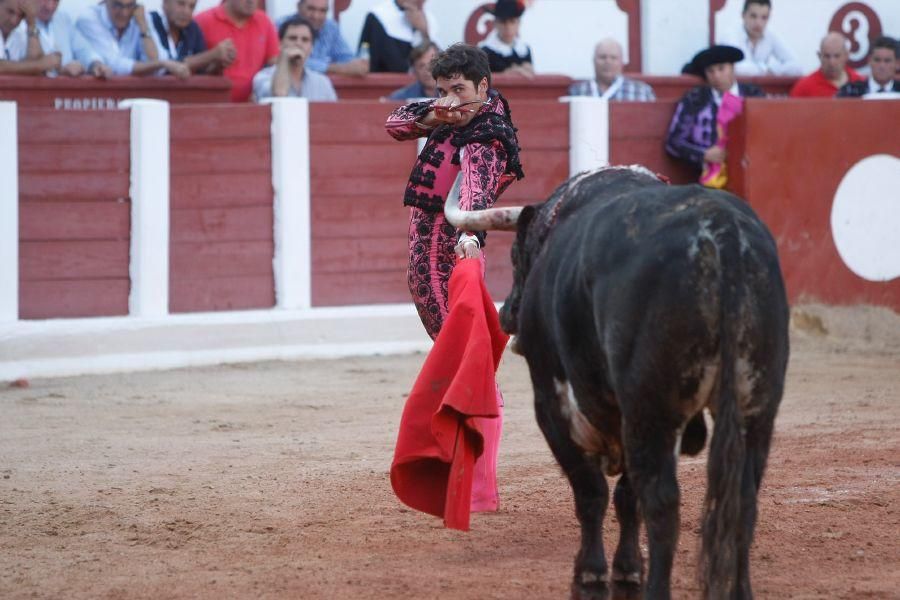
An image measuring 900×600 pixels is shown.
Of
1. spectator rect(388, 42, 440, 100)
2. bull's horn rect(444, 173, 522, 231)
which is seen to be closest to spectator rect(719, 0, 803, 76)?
spectator rect(388, 42, 440, 100)

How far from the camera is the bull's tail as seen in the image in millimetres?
2523

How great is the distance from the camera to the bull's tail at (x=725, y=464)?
2523 mm

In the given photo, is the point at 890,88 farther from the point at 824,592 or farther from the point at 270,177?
the point at 824,592

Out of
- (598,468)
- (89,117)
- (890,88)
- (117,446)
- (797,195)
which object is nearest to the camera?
(598,468)

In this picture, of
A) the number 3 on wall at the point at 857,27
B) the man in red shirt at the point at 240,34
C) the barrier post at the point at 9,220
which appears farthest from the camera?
the number 3 on wall at the point at 857,27

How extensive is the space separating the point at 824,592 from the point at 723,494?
0.75 m

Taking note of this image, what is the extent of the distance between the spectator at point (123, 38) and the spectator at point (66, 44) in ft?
0.20

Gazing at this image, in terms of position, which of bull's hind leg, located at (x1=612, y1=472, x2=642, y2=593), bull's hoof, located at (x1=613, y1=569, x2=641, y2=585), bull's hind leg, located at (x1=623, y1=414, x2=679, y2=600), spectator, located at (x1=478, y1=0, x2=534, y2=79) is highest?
spectator, located at (x1=478, y1=0, x2=534, y2=79)

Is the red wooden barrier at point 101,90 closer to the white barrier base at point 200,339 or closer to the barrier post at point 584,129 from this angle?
the white barrier base at point 200,339

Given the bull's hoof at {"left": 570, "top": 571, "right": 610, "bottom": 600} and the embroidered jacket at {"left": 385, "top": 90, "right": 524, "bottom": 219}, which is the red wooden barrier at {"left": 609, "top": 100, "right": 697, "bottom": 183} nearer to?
the embroidered jacket at {"left": 385, "top": 90, "right": 524, "bottom": 219}

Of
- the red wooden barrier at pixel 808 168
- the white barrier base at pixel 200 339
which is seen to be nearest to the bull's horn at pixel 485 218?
the white barrier base at pixel 200 339

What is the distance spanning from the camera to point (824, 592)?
10.4 ft

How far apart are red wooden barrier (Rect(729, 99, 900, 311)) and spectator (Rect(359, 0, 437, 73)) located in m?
2.02

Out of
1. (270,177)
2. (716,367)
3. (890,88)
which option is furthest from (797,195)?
(716,367)
